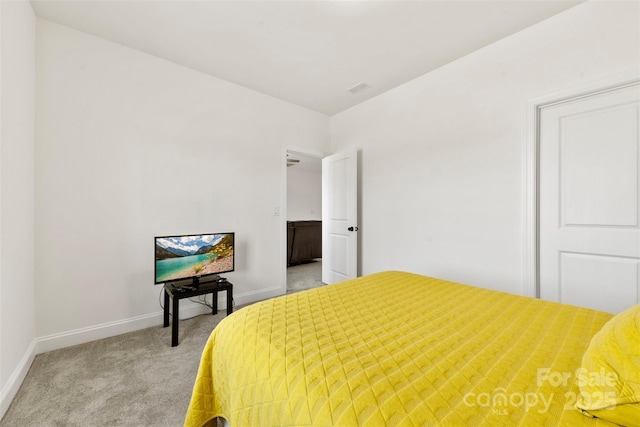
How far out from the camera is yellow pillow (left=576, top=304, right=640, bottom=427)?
0.59 m

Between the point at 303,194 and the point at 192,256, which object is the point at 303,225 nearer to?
the point at 303,194

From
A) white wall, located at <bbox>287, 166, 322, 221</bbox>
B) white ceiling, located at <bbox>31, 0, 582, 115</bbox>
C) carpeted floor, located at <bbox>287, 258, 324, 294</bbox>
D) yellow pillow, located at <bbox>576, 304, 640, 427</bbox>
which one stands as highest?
white ceiling, located at <bbox>31, 0, 582, 115</bbox>

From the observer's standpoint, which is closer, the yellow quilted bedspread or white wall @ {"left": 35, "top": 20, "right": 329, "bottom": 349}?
the yellow quilted bedspread

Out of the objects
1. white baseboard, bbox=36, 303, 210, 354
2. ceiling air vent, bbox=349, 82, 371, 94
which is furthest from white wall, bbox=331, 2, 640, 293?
white baseboard, bbox=36, 303, 210, 354

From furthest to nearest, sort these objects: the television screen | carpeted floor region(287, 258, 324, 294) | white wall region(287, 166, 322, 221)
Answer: white wall region(287, 166, 322, 221) < carpeted floor region(287, 258, 324, 294) < the television screen

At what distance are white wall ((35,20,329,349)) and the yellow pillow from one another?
2959 mm

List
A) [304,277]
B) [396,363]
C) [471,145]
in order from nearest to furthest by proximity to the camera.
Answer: [396,363] < [471,145] < [304,277]

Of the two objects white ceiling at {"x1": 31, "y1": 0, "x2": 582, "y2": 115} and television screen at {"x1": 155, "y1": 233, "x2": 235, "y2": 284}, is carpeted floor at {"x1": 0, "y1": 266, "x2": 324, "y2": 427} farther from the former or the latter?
white ceiling at {"x1": 31, "y1": 0, "x2": 582, "y2": 115}

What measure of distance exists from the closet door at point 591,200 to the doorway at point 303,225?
8.85 ft

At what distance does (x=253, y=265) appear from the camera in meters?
3.31

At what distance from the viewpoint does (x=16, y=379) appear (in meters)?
1.64

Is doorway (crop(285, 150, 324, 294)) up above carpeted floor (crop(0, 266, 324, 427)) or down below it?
above

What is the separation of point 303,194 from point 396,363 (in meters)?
6.67

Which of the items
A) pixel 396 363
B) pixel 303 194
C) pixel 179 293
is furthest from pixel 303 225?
pixel 396 363
